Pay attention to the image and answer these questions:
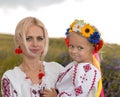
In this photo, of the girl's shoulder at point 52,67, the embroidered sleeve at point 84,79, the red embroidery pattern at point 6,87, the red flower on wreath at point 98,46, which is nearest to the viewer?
the embroidered sleeve at point 84,79

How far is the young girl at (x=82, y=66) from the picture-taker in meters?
4.61

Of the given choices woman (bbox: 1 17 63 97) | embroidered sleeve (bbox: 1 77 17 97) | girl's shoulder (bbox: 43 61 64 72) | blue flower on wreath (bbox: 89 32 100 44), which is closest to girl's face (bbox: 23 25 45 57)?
woman (bbox: 1 17 63 97)

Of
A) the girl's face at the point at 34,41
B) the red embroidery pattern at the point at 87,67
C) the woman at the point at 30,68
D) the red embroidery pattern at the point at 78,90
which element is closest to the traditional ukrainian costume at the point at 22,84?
the woman at the point at 30,68

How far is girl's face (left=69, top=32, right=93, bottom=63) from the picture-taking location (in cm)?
468

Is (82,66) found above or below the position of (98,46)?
below

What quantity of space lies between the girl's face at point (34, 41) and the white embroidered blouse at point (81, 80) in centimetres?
46

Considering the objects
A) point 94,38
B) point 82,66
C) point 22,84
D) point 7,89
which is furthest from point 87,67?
point 7,89

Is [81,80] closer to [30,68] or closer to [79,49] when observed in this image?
[79,49]

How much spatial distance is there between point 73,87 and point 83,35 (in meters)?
0.58

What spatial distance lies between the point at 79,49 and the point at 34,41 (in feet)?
1.75

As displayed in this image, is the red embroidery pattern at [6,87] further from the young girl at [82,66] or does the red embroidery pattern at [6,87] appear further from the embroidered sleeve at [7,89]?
the young girl at [82,66]

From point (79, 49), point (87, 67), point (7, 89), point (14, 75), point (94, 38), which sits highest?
point (94, 38)

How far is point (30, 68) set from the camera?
198 inches

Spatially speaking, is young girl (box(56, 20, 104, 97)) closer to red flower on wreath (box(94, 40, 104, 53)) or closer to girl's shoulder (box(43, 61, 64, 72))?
red flower on wreath (box(94, 40, 104, 53))
